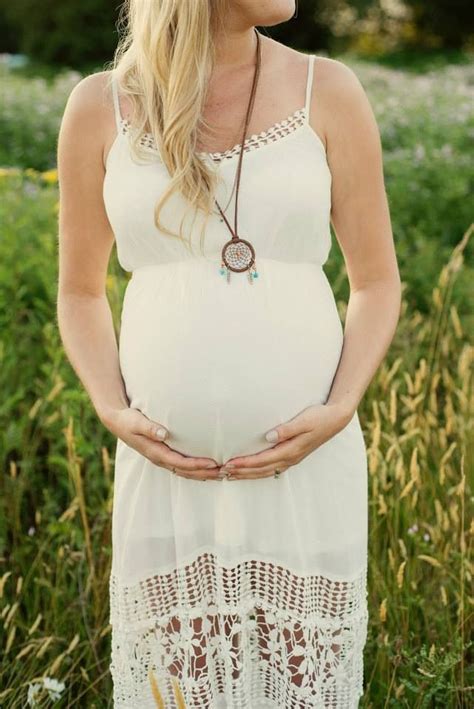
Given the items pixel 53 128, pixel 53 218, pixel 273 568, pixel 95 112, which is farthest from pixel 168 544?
pixel 53 128

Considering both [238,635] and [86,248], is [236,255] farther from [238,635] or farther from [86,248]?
[238,635]

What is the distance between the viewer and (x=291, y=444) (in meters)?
1.93

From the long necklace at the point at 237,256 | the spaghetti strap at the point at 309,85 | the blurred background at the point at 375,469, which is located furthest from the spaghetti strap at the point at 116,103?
the blurred background at the point at 375,469

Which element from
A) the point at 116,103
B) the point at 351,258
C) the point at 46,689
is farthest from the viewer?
the point at 46,689

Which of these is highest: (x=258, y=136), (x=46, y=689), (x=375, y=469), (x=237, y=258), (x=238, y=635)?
(x=258, y=136)

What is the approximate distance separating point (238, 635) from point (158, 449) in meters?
0.49

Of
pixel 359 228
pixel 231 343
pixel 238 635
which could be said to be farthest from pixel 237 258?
pixel 238 635

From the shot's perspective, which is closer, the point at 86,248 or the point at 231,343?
the point at 231,343

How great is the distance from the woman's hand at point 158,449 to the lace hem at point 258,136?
567mm

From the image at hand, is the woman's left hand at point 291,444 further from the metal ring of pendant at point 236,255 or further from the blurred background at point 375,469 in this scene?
the blurred background at point 375,469

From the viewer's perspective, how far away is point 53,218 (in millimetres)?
4668

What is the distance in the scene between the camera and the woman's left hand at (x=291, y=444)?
6.32ft

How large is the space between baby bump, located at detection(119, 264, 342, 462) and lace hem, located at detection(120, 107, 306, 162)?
0.83 feet

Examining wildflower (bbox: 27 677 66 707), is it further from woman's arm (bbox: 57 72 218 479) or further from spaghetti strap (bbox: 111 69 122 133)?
spaghetti strap (bbox: 111 69 122 133)
